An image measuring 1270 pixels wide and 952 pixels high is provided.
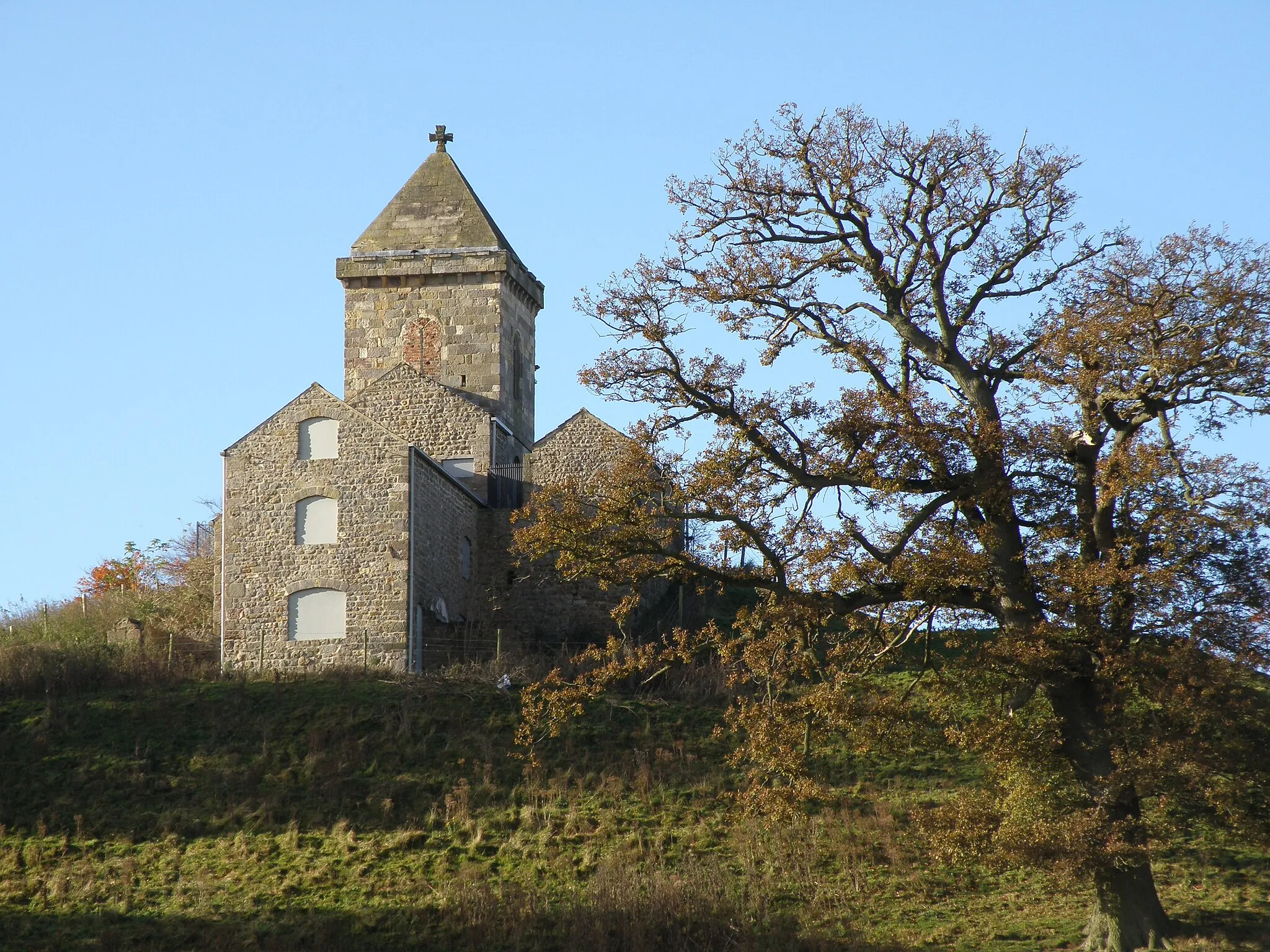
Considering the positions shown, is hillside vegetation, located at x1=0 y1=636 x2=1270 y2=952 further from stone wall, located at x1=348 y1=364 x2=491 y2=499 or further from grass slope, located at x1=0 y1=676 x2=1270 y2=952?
stone wall, located at x1=348 y1=364 x2=491 y2=499

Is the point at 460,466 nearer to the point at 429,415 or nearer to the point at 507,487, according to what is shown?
the point at 507,487

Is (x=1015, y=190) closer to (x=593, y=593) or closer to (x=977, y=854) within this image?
(x=977, y=854)

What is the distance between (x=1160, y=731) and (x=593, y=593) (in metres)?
20.7

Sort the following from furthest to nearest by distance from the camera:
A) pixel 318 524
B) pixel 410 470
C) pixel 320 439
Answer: pixel 320 439
pixel 318 524
pixel 410 470

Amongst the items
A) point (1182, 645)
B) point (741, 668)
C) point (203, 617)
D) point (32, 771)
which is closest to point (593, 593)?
point (741, 668)

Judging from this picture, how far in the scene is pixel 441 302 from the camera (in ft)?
150

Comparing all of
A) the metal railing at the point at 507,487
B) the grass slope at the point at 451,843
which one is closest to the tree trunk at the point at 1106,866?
the grass slope at the point at 451,843

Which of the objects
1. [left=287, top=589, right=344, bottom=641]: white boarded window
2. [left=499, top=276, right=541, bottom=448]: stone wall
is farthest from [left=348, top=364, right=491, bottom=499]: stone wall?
[left=287, top=589, right=344, bottom=641]: white boarded window

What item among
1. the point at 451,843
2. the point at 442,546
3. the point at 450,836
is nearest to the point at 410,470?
the point at 442,546

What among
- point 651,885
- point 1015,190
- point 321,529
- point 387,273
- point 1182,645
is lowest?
point 651,885

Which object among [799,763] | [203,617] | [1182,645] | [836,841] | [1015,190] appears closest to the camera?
[1182,645]

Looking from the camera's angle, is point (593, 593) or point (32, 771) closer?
point (32, 771)

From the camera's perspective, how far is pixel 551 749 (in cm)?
3064

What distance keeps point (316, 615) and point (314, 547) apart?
5.16 feet
